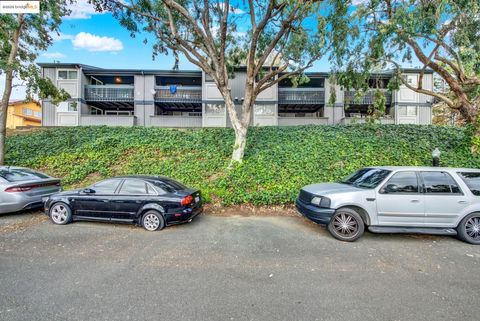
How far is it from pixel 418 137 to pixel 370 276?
9.37 meters

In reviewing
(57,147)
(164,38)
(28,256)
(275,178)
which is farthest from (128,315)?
(57,147)

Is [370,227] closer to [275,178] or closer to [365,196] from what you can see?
[365,196]

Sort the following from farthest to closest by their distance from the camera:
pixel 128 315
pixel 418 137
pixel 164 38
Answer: pixel 418 137, pixel 164 38, pixel 128 315

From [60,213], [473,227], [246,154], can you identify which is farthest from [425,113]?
[60,213]

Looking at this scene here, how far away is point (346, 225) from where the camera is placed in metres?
4.93

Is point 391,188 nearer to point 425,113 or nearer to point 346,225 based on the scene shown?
point 346,225

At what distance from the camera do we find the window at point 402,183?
498cm

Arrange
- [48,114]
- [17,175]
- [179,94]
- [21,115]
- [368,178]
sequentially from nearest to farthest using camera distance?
[368,178] → [17,175] → [48,114] → [179,94] → [21,115]

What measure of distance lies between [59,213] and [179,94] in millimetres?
15168

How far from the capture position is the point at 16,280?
3240 millimetres

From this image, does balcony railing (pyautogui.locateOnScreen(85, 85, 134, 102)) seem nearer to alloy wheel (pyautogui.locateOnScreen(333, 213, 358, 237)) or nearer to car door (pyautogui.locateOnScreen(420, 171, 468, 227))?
alloy wheel (pyautogui.locateOnScreen(333, 213, 358, 237))

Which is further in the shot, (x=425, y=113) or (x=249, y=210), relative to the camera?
(x=425, y=113)

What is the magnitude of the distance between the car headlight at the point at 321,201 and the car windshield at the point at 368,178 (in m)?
→ 1.04

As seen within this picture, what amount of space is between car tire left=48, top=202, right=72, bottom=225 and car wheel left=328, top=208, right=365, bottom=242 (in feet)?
20.6
